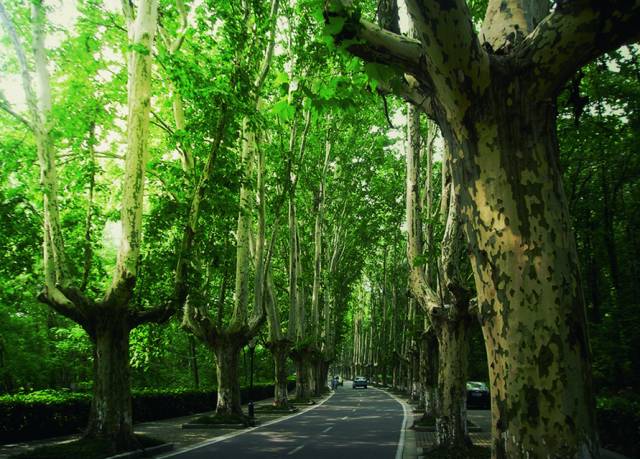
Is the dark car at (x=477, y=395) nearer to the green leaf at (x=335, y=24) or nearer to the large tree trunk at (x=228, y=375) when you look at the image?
the large tree trunk at (x=228, y=375)

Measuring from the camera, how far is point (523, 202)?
2916 millimetres

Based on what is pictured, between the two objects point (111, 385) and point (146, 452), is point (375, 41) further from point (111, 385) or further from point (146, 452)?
point (146, 452)

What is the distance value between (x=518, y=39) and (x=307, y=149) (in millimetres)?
28027

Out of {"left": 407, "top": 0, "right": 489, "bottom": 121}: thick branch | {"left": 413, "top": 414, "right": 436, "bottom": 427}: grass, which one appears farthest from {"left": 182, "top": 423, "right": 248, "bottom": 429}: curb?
{"left": 407, "top": 0, "right": 489, "bottom": 121}: thick branch

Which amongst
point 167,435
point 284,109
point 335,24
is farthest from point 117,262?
point 335,24

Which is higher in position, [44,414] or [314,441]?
[44,414]

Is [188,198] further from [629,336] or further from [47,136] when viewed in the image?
[629,336]

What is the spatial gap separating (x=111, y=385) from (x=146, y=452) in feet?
5.62

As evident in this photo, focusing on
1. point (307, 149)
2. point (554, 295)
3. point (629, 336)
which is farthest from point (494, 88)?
point (307, 149)

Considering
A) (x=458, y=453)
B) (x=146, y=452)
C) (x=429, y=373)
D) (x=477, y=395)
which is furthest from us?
(x=477, y=395)

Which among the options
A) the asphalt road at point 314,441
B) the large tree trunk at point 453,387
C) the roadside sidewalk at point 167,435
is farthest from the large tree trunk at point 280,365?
the large tree trunk at point 453,387

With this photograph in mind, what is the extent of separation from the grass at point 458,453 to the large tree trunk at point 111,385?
21.6ft

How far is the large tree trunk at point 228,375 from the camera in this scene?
60.8 feet

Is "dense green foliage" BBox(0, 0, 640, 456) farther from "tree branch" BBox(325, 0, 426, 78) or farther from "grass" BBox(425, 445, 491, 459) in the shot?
"grass" BBox(425, 445, 491, 459)
